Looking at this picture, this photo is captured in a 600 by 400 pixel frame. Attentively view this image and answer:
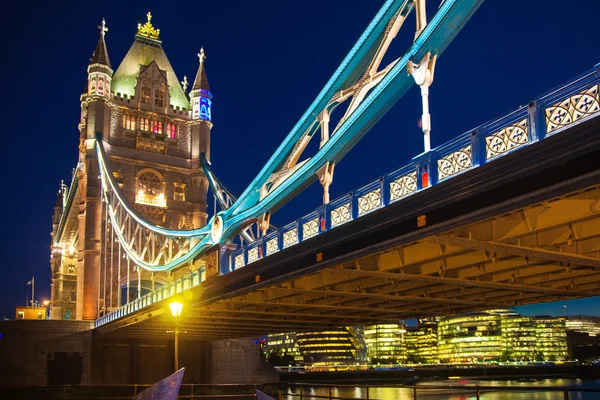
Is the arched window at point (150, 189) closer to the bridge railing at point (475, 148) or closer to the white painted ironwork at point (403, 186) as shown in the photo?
the bridge railing at point (475, 148)

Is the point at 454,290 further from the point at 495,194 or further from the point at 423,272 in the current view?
the point at 495,194

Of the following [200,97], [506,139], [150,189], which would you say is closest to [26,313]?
[150,189]

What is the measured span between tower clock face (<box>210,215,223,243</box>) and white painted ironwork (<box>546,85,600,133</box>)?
2147cm

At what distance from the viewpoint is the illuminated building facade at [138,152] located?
6406 centimetres

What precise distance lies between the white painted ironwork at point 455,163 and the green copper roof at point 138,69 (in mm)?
60594

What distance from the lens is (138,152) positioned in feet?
225

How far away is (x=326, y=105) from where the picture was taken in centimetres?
2416

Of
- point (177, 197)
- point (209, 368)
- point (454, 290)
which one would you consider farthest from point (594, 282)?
point (177, 197)

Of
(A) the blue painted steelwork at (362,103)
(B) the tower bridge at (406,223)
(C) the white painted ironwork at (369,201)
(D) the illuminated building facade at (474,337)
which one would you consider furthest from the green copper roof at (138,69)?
(D) the illuminated building facade at (474,337)

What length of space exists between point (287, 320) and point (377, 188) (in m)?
21.6

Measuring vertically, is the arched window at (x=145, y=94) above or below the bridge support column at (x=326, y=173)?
above

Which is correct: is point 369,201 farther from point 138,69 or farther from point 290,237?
point 138,69

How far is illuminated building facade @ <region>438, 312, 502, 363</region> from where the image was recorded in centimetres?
18838

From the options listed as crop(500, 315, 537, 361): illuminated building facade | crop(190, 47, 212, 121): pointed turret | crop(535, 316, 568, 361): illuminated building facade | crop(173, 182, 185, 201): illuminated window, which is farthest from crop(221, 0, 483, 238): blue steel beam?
crop(535, 316, 568, 361): illuminated building facade
